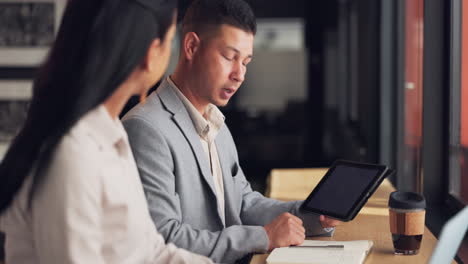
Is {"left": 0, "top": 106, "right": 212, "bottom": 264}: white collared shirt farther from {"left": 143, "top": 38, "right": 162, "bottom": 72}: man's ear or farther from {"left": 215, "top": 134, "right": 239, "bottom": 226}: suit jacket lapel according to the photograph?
{"left": 215, "top": 134, "right": 239, "bottom": 226}: suit jacket lapel

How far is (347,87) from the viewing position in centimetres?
664

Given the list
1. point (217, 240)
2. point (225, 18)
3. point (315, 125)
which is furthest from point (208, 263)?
point (315, 125)

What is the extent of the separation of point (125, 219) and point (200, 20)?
3.01 feet

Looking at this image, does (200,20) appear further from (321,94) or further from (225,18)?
(321,94)

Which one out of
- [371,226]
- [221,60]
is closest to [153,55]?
[221,60]

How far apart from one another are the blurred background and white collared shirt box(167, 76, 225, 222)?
47 centimetres

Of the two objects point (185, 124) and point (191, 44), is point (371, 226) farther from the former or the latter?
point (191, 44)

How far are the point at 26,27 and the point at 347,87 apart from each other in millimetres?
3396

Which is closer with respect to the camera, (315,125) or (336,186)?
(336,186)

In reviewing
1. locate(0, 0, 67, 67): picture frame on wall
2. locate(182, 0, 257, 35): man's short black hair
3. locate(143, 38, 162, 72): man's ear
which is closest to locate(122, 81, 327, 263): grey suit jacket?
locate(182, 0, 257, 35): man's short black hair

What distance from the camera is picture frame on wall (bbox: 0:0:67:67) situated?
473 centimetres

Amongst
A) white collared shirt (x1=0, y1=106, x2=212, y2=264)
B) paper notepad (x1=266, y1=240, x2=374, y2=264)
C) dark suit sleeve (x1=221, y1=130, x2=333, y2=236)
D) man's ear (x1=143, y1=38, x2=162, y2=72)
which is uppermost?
man's ear (x1=143, y1=38, x2=162, y2=72)

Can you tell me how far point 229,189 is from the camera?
2008 mm

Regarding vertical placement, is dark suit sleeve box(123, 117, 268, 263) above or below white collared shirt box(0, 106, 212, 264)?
below
